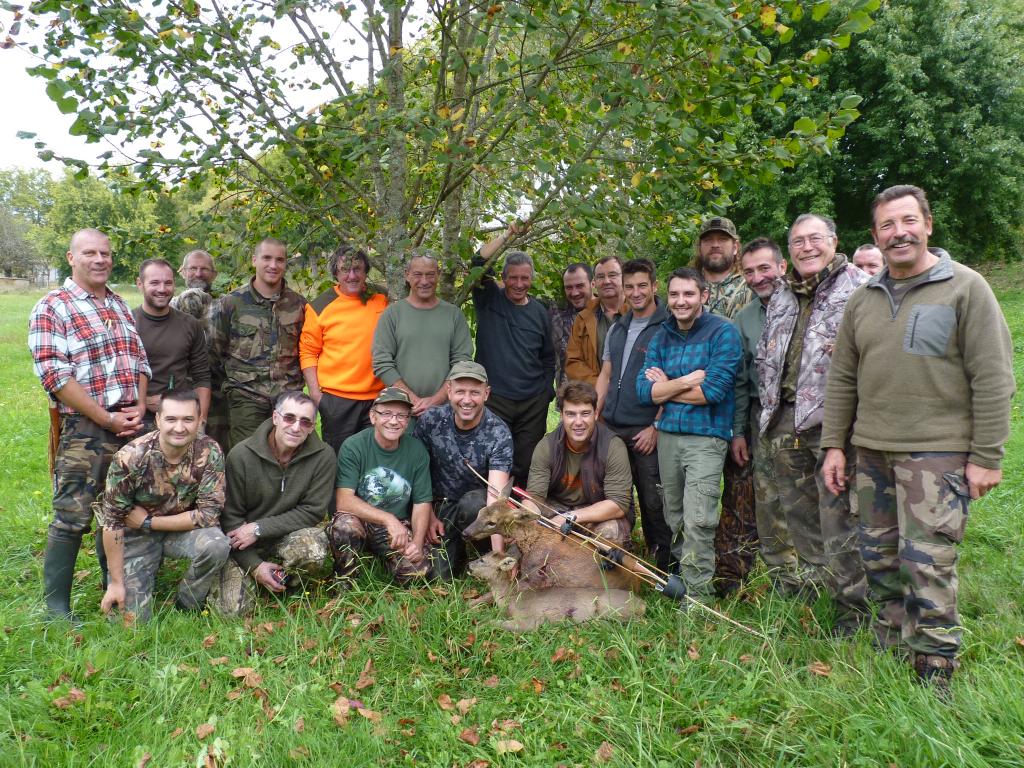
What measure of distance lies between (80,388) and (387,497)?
211cm

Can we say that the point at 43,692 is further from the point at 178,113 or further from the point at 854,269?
the point at 854,269

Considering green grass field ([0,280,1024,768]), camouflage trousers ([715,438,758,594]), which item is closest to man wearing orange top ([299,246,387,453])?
green grass field ([0,280,1024,768])

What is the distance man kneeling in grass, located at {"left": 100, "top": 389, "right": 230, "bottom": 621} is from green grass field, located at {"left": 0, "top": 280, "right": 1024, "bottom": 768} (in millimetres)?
238

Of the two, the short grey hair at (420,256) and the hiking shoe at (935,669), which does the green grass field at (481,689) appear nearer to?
the hiking shoe at (935,669)

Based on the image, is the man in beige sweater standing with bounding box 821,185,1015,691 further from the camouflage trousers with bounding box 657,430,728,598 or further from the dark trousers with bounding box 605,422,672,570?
the dark trousers with bounding box 605,422,672,570

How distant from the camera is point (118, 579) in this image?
14.4ft

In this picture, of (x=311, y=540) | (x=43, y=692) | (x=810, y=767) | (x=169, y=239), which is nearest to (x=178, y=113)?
(x=169, y=239)

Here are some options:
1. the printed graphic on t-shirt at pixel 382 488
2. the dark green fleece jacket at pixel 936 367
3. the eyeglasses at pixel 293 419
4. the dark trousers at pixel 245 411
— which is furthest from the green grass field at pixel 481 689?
the dark trousers at pixel 245 411

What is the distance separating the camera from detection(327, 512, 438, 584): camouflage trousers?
486 centimetres

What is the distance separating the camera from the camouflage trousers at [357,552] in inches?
191

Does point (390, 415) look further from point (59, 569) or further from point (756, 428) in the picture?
point (756, 428)

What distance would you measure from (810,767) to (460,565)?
2.99 m

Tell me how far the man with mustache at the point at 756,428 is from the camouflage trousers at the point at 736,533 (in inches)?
7.5

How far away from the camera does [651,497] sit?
509 centimetres
